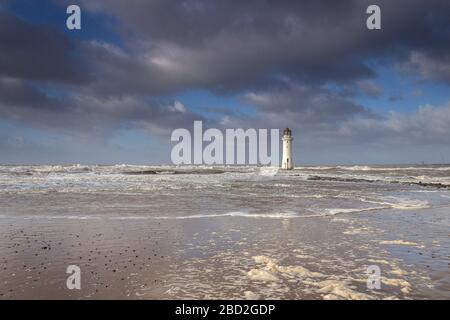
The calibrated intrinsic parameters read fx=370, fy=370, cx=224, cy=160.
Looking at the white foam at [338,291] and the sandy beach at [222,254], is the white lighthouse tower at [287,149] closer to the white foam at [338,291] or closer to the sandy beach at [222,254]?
the sandy beach at [222,254]

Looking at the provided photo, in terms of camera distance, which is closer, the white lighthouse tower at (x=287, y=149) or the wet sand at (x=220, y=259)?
the wet sand at (x=220, y=259)

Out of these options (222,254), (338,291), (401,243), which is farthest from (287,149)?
(338,291)

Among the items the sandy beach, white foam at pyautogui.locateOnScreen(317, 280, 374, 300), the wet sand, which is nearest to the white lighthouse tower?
the sandy beach

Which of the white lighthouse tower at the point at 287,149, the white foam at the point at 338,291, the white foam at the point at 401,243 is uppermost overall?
the white lighthouse tower at the point at 287,149

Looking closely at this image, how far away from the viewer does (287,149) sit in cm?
8231

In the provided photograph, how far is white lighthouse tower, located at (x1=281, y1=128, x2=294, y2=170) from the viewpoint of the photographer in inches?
3167

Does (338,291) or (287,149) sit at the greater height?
(287,149)

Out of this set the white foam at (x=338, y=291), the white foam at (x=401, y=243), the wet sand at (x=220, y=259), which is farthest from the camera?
the white foam at (x=401, y=243)

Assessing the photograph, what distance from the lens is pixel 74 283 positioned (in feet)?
22.5

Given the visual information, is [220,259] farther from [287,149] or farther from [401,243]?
[287,149]

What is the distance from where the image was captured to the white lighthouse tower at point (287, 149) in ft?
264

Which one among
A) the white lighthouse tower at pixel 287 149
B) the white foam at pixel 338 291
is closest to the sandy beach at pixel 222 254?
the white foam at pixel 338 291

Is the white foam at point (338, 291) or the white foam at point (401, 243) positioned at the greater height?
the white foam at point (338, 291)
